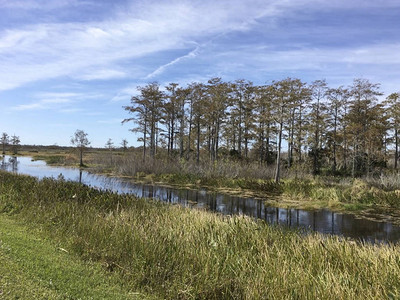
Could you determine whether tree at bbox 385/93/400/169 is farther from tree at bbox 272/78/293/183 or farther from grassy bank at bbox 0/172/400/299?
grassy bank at bbox 0/172/400/299

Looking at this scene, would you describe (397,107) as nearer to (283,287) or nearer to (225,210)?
(225,210)

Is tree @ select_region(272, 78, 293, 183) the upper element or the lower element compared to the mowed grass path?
upper

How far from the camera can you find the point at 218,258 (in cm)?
550

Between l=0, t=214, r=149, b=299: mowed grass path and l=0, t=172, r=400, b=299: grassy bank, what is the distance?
0.31m

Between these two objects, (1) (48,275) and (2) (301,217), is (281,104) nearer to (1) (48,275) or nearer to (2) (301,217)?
(2) (301,217)

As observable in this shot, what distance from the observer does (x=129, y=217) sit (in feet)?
26.3

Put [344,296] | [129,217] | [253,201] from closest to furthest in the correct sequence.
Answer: [344,296]
[129,217]
[253,201]

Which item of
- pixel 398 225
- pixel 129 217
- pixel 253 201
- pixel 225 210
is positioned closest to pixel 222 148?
pixel 253 201

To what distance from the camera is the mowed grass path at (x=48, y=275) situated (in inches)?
150

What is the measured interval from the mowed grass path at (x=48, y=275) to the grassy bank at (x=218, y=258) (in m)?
0.31

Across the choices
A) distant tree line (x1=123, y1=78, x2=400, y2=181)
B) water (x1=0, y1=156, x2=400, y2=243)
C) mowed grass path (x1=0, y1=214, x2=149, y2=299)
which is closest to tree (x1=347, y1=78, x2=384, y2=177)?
distant tree line (x1=123, y1=78, x2=400, y2=181)

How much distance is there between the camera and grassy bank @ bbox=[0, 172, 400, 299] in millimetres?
4480

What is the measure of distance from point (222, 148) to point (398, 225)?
31.9 m

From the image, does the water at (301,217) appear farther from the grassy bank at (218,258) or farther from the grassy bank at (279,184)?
the grassy bank at (218,258)
